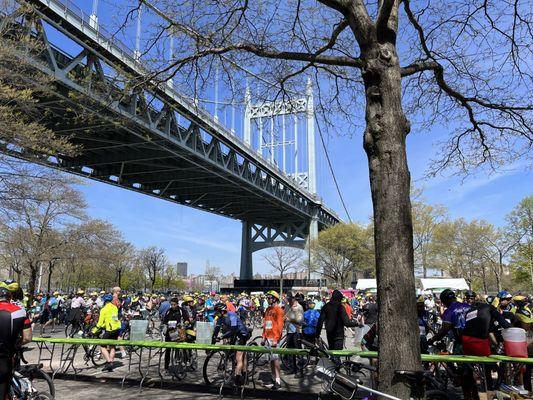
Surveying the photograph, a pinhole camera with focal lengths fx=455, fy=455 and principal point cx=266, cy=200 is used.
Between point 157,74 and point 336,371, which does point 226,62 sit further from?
point 336,371

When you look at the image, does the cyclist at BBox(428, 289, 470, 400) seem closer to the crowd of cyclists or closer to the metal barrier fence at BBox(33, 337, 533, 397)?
the crowd of cyclists

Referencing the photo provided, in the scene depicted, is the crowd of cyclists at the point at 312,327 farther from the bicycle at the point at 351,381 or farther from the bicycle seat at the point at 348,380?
the bicycle seat at the point at 348,380

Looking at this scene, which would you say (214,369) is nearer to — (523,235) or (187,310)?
(187,310)

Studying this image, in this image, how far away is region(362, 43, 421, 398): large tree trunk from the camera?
3537 mm

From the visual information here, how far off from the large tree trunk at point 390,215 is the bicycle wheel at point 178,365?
21.2 ft

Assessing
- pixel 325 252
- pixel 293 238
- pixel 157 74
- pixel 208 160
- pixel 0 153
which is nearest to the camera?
pixel 157 74

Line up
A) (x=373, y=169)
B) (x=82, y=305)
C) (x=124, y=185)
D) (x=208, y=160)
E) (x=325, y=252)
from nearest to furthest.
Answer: (x=373, y=169) < (x=82, y=305) < (x=208, y=160) < (x=124, y=185) < (x=325, y=252)

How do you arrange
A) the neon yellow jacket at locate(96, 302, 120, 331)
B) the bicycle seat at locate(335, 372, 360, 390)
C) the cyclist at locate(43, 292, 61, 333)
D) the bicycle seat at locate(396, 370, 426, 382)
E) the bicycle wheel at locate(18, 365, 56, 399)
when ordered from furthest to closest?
the cyclist at locate(43, 292, 61, 333) < the neon yellow jacket at locate(96, 302, 120, 331) < the bicycle wheel at locate(18, 365, 56, 399) < the bicycle seat at locate(335, 372, 360, 390) < the bicycle seat at locate(396, 370, 426, 382)

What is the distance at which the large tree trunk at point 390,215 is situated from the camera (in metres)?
3.54

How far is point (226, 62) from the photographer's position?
652 centimetres

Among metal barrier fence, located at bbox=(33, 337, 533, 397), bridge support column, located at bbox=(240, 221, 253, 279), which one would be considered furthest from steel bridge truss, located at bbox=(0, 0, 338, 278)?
metal barrier fence, located at bbox=(33, 337, 533, 397)

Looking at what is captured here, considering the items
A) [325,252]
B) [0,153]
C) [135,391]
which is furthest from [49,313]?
[325,252]

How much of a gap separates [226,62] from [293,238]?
224ft

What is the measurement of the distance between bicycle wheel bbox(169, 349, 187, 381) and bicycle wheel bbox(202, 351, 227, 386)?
0.51 m
